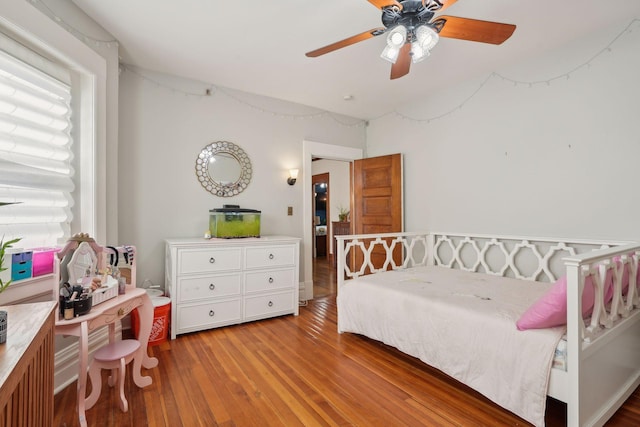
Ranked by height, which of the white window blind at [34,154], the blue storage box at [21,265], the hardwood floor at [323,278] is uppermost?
the white window blind at [34,154]

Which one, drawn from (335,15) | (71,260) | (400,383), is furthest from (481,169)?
(71,260)

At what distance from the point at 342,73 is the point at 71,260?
106 inches

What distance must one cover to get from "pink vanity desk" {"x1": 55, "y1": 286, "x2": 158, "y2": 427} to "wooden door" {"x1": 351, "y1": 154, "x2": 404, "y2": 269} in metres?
2.58

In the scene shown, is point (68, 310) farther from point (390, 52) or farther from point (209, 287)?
point (390, 52)

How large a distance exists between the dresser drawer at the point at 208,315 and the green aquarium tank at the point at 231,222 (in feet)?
2.22

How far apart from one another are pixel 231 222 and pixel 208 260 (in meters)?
0.50

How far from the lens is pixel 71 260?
5.52 feet

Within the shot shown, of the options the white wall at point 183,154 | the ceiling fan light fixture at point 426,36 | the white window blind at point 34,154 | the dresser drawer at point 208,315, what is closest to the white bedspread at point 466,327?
the dresser drawer at point 208,315

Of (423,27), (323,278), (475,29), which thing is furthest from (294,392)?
(323,278)

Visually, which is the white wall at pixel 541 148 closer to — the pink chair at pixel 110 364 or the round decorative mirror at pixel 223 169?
the round decorative mirror at pixel 223 169

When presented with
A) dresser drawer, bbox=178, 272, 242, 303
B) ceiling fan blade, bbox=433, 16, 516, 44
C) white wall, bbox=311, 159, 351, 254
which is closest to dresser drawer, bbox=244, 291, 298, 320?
dresser drawer, bbox=178, 272, 242, 303

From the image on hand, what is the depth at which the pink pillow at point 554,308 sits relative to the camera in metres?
1.50

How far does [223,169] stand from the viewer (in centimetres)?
334

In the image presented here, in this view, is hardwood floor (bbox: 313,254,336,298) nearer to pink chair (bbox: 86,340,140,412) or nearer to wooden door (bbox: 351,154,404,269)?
wooden door (bbox: 351,154,404,269)
